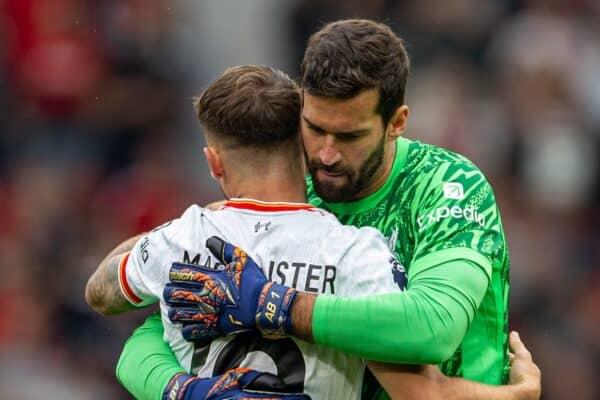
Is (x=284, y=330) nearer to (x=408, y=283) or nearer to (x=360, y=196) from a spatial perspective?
(x=408, y=283)

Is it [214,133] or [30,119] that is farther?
[30,119]

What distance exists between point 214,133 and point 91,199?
16.9 feet

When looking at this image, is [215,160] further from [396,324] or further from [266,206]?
[396,324]

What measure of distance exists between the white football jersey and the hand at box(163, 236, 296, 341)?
0.19 feet

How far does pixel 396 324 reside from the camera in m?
3.24

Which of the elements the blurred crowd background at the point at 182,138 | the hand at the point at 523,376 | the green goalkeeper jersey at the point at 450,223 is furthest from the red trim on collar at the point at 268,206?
the blurred crowd background at the point at 182,138

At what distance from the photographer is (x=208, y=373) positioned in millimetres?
3482

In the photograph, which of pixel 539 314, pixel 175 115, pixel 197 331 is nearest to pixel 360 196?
pixel 197 331

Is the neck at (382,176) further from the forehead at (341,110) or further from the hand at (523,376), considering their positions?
the hand at (523,376)

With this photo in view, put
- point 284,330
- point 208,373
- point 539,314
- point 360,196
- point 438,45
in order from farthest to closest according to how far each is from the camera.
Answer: point 438,45, point 539,314, point 360,196, point 208,373, point 284,330

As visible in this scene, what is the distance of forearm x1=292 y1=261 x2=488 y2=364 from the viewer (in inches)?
128

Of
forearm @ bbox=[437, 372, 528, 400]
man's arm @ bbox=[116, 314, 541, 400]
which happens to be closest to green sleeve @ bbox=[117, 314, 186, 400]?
man's arm @ bbox=[116, 314, 541, 400]

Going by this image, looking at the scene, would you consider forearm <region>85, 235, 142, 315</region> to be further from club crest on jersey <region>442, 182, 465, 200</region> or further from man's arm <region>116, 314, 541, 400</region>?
club crest on jersey <region>442, 182, 465, 200</region>

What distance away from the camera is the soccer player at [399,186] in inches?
138
